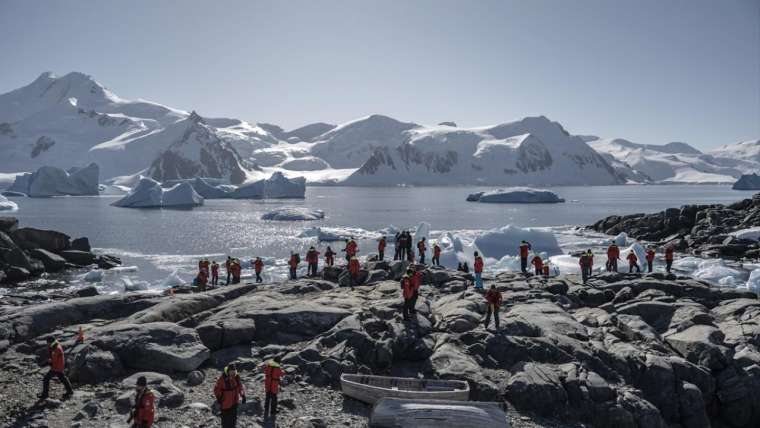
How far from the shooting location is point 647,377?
48.8 ft

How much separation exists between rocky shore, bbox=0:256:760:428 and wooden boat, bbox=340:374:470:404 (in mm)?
402

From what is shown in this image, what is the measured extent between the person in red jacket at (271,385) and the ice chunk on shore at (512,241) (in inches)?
1316

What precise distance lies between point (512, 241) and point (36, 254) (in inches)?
1495

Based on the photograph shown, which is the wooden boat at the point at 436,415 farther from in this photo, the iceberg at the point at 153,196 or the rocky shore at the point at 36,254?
the iceberg at the point at 153,196

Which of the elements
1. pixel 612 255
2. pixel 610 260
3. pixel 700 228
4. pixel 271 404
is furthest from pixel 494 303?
pixel 700 228

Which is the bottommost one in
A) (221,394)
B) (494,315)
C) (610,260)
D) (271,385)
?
(271,385)

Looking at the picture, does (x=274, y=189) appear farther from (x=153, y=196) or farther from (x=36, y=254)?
(x=36, y=254)

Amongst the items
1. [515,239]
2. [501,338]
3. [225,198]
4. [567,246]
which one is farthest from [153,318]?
[225,198]

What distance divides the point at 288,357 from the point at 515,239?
33.4m

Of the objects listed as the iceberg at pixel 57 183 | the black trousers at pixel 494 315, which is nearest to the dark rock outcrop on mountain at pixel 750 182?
the black trousers at pixel 494 315

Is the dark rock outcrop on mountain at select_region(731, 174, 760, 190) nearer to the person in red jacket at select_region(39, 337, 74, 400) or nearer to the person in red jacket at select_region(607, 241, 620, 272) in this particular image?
the person in red jacket at select_region(607, 241, 620, 272)

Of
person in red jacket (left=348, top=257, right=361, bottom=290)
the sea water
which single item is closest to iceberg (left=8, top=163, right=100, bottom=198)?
the sea water

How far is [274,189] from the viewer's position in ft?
486

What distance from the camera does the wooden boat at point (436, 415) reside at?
456 inches
